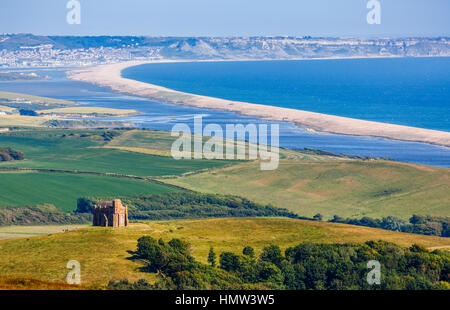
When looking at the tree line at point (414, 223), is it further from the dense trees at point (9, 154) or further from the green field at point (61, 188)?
the dense trees at point (9, 154)

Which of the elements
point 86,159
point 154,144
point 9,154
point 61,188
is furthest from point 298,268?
point 154,144

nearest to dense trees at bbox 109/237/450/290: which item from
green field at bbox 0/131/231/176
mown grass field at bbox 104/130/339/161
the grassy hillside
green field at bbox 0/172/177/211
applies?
the grassy hillside

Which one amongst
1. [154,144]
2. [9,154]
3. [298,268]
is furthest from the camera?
[154,144]

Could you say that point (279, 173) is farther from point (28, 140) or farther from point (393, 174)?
point (28, 140)

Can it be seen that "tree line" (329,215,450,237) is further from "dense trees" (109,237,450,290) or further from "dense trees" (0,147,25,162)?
"dense trees" (0,147,25,162)

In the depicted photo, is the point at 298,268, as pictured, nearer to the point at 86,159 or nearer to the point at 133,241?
the point at 133,241
